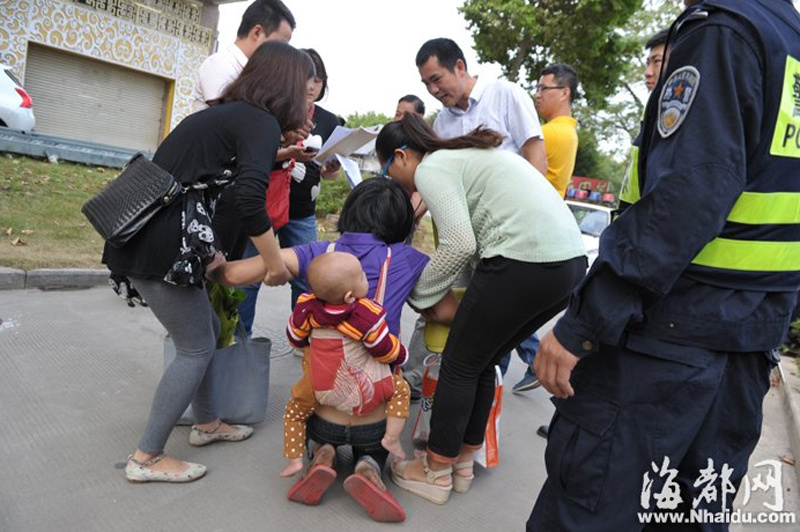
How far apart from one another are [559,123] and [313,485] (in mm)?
2783

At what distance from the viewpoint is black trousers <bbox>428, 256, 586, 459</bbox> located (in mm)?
2277

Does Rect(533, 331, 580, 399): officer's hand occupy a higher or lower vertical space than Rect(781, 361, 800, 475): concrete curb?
higher

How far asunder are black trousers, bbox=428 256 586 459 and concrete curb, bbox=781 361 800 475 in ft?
7.25

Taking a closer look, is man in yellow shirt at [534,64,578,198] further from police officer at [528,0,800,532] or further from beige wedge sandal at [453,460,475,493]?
police officer at [528,0,800,532]

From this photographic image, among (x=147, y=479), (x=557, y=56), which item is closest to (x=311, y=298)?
(x=147, y=479)

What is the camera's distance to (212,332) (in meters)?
2.45

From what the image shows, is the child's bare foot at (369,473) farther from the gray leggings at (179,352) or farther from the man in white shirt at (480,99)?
the man in white shirt at (480,99)

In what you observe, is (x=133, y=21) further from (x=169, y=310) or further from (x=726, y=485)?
(x=726, y=485)

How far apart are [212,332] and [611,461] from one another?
1.66 meters

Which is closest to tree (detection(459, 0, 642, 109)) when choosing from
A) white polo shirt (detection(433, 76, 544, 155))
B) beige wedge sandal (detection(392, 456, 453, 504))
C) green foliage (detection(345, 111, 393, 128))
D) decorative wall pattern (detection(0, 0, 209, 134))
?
green foliage (detection(345, 111, 393, 128))

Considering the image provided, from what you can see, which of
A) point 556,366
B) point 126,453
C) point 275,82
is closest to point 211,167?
point 275,82

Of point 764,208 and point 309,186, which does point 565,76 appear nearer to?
point 309,186

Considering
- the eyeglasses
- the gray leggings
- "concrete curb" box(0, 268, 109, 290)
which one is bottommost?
"concrete curb" box(0, 268, 109, 290)

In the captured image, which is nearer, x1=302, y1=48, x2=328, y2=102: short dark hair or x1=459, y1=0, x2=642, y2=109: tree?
x1=302, y1=48, x2=328, y2=102: short dark hair
